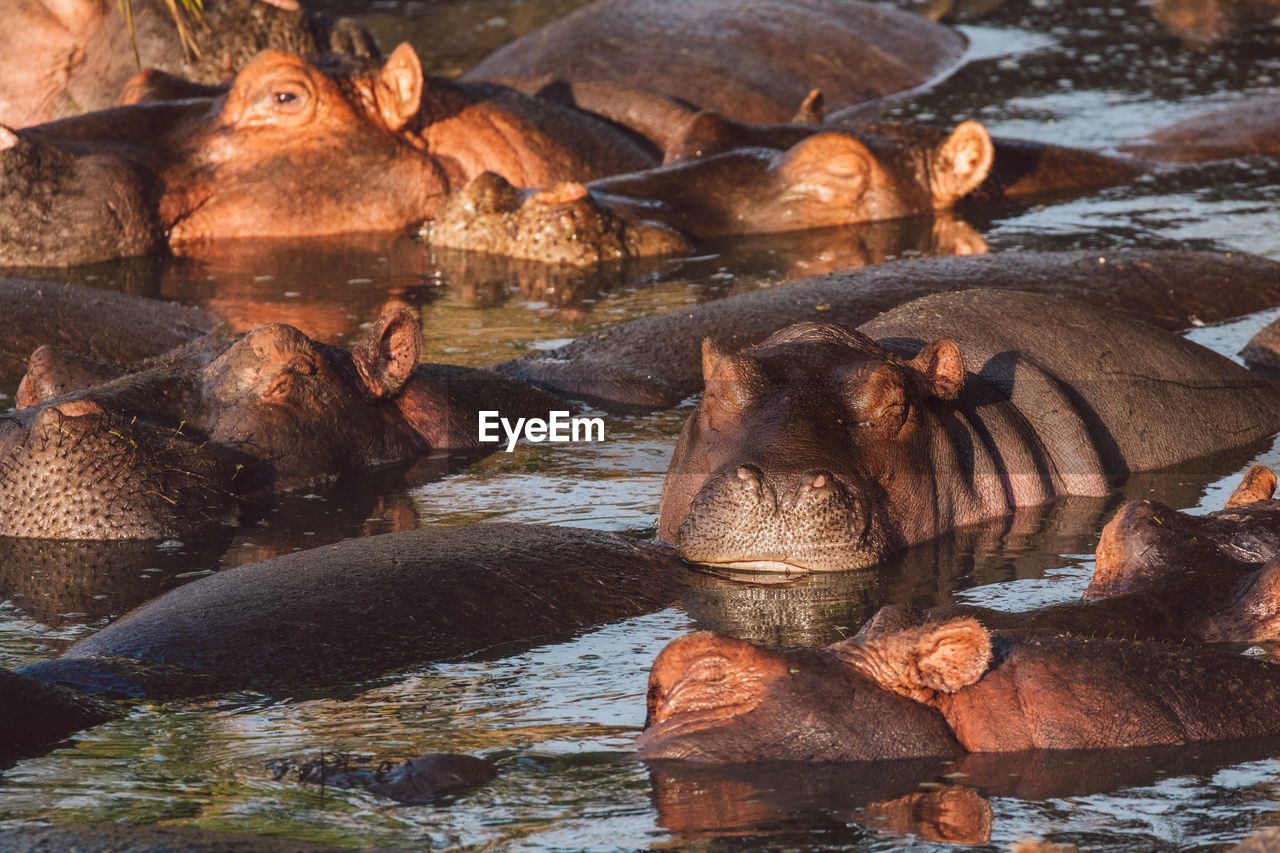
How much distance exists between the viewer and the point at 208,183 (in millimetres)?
10875

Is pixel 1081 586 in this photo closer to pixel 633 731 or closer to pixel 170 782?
pixel 633 731

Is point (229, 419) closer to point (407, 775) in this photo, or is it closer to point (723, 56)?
point (407, 775)

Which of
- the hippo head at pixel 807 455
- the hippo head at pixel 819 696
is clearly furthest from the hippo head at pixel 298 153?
the hippo head at pixel 819 696

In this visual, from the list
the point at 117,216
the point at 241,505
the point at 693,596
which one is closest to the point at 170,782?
the point at 693,596

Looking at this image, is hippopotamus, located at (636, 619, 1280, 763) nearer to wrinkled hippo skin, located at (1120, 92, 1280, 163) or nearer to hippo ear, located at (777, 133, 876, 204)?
hippo ear, located at (777, 133, 876, 204)

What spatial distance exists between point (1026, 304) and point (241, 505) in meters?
2.70

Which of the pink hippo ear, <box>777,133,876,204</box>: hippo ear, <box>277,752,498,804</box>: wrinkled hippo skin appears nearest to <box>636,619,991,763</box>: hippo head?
the pink hippo ear

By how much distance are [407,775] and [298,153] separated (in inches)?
293

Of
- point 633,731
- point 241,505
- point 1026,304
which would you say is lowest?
point 633,731

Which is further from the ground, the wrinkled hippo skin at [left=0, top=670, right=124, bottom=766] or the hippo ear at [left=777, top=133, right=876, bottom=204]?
the hippo ear at [left=777, top=133, right=876, bottom=204]

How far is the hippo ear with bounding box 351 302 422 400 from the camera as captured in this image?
6980mm

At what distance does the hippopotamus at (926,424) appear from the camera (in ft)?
18.0

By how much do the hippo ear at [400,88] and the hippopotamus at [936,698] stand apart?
Answer: 7375 mm

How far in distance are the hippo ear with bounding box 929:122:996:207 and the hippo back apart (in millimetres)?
4255
